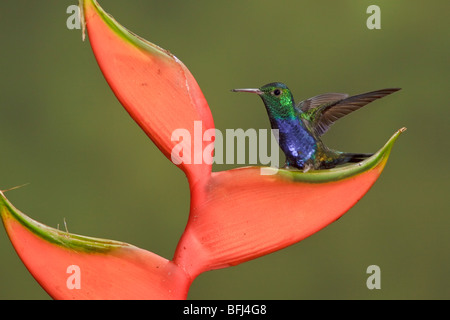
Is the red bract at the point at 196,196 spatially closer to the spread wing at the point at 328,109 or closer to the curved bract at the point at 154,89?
the curved bract at the point at 154,89

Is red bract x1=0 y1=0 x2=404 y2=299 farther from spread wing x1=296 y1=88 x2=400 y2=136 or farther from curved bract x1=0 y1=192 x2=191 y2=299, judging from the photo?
spread wing x1=296 y1=88 x2=400 y2=136

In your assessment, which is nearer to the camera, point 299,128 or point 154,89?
point 154,89

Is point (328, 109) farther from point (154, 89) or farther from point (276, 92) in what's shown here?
point (154, 89)

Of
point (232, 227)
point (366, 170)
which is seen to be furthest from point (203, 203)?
point (366, 170)

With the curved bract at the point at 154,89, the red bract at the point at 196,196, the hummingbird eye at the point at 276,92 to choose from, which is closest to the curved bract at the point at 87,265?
the red bract at the point at 196,196

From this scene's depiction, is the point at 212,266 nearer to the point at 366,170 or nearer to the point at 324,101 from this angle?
the point at 366,170

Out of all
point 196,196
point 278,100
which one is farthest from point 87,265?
point 278,100
